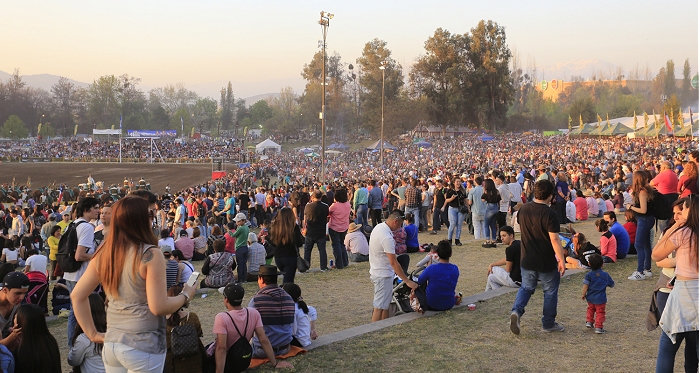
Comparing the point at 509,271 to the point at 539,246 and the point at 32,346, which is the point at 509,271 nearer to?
the point at 539,246

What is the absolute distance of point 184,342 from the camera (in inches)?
197

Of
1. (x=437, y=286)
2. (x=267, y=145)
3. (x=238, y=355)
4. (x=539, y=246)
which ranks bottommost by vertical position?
(x=238, y=355)

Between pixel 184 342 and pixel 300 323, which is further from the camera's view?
pixel 300 323

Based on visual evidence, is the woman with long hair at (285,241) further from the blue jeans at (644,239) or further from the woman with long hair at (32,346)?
the blue jeans at (644,239)

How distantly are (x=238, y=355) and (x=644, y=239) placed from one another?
19.6 ft

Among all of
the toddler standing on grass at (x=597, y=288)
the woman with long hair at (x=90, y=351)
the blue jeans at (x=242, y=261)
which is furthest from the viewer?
the blue jeans at (x=242, y=261)

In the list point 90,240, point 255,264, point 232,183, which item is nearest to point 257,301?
point 90,240

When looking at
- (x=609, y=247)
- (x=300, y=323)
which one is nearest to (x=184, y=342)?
(x=300, y=323)

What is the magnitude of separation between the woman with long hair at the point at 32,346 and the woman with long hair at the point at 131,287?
1.68 m

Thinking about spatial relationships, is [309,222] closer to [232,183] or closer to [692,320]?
[692,320]

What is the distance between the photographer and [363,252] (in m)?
12.2

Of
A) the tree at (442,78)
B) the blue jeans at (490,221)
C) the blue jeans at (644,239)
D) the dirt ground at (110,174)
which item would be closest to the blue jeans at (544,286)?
the blue jeans at (644,239)

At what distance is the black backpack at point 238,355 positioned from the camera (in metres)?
5.23

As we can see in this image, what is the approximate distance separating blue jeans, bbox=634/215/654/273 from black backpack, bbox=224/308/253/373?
5780mm
